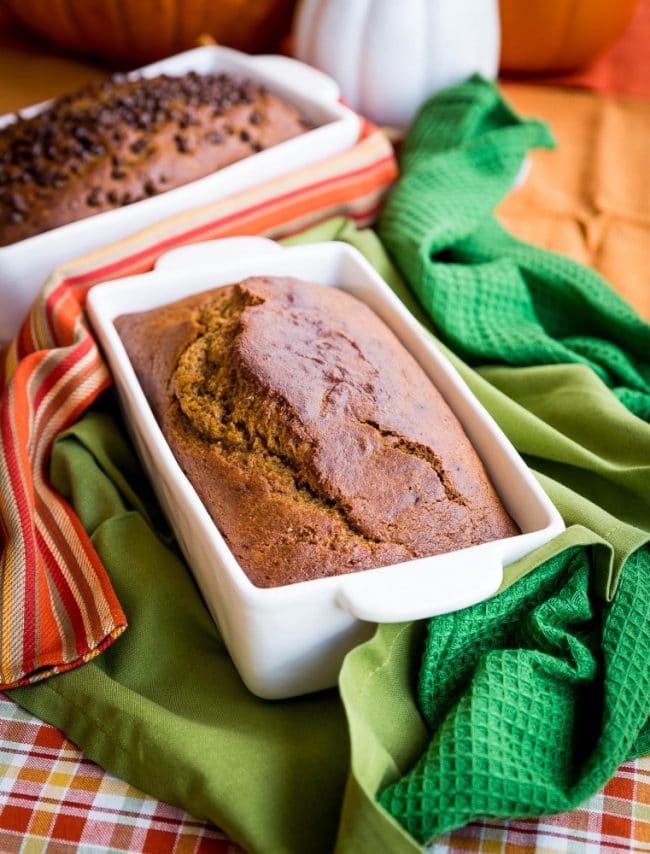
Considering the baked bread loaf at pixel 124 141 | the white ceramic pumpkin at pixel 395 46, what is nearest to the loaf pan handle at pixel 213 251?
the baked bread loaf at pixel 124 141

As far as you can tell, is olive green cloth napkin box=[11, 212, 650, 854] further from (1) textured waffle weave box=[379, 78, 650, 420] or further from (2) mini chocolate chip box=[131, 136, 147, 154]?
(2) mini chocolate chip box=[131, 136, 147, 154]

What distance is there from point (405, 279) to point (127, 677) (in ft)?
2.11

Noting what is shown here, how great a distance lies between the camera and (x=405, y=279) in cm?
132

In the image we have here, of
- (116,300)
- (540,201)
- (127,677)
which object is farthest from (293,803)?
(540,201)

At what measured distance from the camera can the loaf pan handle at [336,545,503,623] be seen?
32.0 inches

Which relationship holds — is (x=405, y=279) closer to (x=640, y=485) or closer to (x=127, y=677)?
(x=640, y=485)

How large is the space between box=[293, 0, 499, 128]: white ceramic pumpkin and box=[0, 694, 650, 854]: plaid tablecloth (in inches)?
44.7

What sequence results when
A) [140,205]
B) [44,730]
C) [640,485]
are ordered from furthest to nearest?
[140,205] < [640,485] < [44,730]

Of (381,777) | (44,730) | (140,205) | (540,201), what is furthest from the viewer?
(540,201)

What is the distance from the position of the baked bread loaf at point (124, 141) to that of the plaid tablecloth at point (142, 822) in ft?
2.32

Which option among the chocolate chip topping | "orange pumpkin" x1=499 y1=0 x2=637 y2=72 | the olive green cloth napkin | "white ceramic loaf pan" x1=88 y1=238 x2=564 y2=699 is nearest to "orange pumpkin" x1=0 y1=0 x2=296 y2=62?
the chocolate chip topping

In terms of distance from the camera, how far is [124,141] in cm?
137

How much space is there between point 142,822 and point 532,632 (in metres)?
0.38

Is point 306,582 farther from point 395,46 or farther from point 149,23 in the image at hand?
point 149,23
